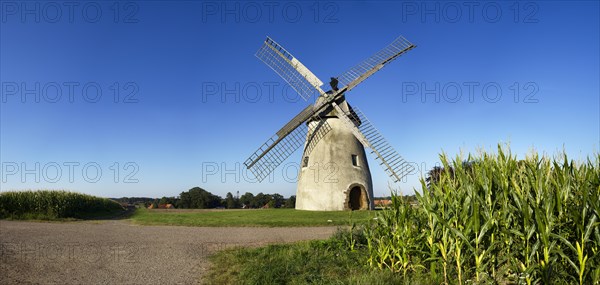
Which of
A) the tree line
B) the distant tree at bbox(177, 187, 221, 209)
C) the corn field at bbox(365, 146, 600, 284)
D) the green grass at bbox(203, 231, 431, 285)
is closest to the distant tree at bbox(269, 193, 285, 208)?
the tree line

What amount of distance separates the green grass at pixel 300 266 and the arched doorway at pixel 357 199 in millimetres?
12645

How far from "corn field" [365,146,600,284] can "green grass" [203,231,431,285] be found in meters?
0.68

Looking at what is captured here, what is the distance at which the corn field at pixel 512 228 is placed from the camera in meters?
4.72

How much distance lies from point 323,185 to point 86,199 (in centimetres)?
1647

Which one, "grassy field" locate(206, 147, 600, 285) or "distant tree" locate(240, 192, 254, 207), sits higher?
"grassy field" locate(206, 147, 600, 285)

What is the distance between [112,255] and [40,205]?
47.9 feet

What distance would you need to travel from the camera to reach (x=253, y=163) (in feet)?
71.5

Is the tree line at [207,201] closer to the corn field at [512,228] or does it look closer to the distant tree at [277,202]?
the distant tree at [277,202]

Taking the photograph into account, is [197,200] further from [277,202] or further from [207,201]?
[277,202]

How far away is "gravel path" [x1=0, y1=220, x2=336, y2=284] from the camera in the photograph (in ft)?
21.1

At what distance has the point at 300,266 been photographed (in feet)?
22.8

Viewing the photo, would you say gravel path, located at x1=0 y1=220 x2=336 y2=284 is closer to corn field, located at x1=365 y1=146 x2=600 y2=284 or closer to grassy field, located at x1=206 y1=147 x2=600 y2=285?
grassy field, located at x1=206 y1=147 x2=600 y2=285

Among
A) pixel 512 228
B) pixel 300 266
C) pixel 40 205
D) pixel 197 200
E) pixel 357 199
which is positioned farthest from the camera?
pixel 197 200

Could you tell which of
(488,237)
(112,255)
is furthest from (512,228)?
(112,255)
